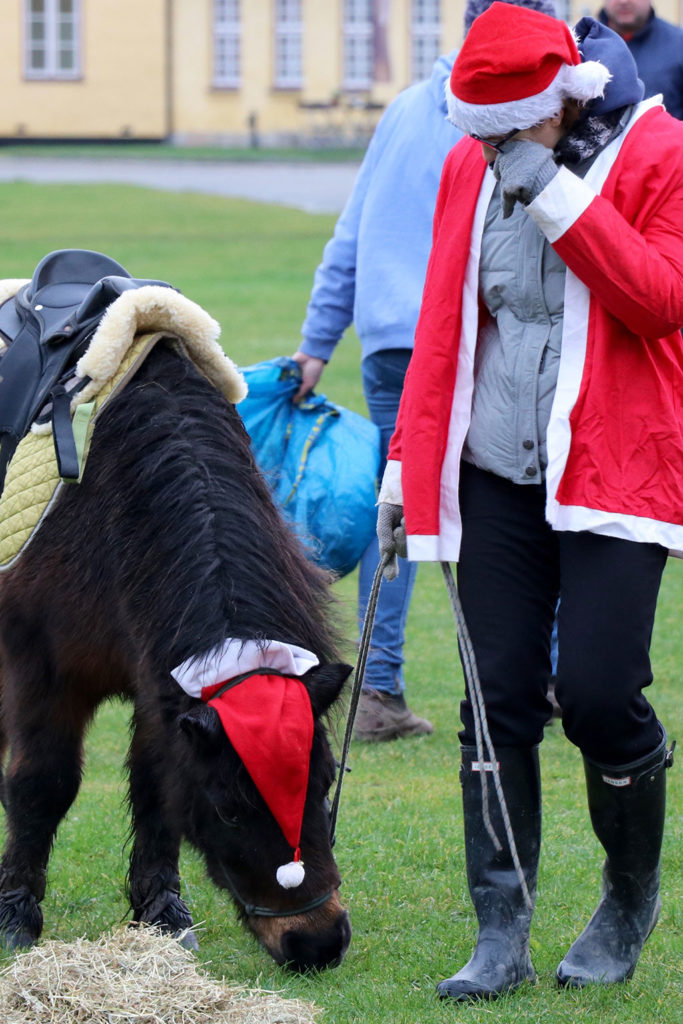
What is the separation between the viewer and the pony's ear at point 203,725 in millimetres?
2906

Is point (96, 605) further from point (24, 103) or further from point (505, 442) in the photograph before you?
point (24, 103)

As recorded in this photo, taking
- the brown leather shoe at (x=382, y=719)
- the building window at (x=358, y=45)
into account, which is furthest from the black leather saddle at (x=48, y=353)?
the building window at (x=358, y=45)

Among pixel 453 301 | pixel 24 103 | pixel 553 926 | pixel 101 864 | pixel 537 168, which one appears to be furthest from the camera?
pixel 24 103

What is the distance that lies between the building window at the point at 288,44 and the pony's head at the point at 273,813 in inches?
1551

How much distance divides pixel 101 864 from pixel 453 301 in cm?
221

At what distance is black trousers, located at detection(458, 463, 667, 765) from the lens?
9.66 ft

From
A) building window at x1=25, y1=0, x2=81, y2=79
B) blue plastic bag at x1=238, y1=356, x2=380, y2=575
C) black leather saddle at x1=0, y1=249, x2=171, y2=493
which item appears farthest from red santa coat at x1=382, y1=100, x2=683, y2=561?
building window at x1=25, y1=0, x2=81, y2=79

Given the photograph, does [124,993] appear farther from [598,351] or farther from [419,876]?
[598,351]

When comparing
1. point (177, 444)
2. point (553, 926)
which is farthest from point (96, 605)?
point (553, 926)

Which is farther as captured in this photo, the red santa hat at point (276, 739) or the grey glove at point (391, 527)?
the grey glove at point (391, 527)

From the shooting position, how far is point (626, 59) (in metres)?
2.97

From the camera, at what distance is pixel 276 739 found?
2.88 metres

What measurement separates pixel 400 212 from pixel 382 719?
1893mm

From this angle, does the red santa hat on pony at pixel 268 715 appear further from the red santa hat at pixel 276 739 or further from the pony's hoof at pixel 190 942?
the pony's hoof at pixel 190 942
